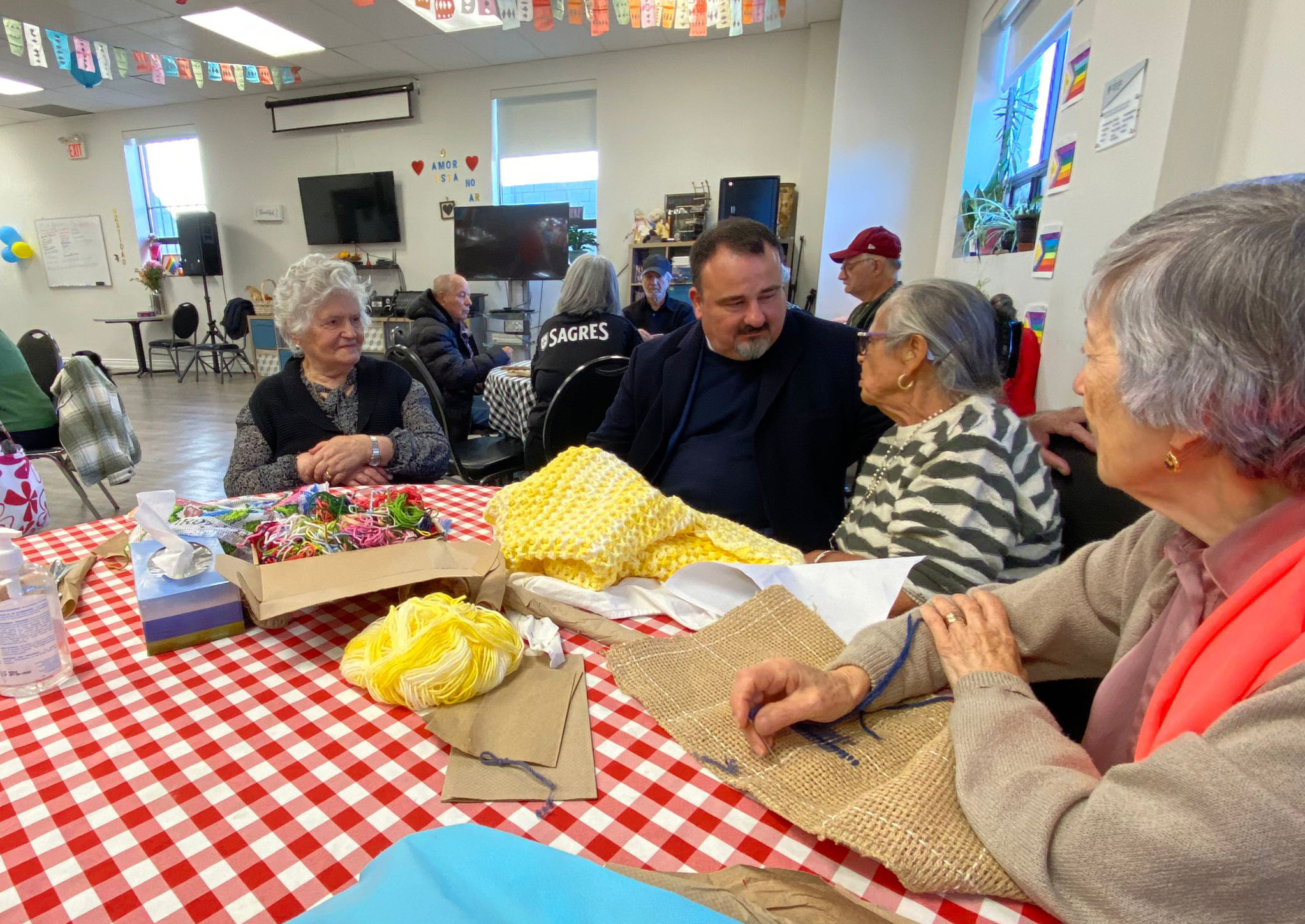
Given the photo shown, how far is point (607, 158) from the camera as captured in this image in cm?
613

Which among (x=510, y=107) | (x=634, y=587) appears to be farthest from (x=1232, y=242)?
(x=510, y=107)

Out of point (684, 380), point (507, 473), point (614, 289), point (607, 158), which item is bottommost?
point (507, 473)

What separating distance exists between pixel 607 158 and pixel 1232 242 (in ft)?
20.6

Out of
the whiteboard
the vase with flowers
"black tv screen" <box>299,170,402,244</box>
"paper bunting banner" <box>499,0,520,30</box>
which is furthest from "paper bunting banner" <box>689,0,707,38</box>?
the whiteboard

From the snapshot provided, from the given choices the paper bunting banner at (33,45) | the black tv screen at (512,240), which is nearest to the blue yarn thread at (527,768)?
the paper bunting banner at (33,45)

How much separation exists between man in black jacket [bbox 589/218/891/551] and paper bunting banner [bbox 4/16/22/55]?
5025 mm

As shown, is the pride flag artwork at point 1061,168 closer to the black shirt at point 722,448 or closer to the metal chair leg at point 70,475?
the black shirt at point 722,448

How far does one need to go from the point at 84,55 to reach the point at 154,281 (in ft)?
14.9

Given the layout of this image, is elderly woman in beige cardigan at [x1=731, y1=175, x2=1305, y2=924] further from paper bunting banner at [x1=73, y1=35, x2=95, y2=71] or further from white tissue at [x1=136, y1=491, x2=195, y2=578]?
paper bunting banner at [x1=73, y1=35, x2=95, y2=71]

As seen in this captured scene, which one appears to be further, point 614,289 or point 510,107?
point 510,107

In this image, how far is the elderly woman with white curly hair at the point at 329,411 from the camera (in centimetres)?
166

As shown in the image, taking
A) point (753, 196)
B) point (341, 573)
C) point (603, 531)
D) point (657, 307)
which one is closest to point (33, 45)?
point (657, 307)

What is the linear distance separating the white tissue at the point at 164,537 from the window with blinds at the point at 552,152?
18.9 ft

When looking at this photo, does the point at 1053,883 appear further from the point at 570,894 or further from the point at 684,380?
the point at 684,380
